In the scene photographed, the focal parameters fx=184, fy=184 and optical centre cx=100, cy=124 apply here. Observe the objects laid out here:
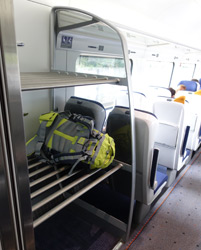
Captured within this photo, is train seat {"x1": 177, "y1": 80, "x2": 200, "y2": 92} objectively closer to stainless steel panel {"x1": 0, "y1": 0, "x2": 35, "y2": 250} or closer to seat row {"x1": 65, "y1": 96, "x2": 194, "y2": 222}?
seat row {"x1": 65, "y1": 96, "x2": 194, "y2": 222}

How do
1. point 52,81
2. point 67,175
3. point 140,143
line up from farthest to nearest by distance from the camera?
point 140,143 < point 67,175 < point 52,81

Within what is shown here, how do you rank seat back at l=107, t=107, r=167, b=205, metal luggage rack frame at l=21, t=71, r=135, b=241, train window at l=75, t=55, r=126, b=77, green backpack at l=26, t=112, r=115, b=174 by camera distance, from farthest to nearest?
train window at l=75, t=55, r=126, b=77 < seat back at l=107, t=107, r=167, b=205 < green backpack at l=26, t=112, r=115, b=174 < metal luggage rack frame at l=21, t=71, r=135, b=241

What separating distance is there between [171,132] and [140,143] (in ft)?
3.25

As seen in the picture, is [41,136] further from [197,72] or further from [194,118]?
[197,72]

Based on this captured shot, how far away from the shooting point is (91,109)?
1.76 meters

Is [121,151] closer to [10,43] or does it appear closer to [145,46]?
[10,43]

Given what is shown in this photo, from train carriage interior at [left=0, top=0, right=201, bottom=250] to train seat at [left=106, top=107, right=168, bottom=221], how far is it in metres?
0.01

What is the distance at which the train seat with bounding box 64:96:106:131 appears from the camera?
1747mm

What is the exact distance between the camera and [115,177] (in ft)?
6.45

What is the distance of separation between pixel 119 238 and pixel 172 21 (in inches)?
131

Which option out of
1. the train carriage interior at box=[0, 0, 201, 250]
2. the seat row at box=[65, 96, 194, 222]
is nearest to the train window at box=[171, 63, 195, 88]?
the train carriage interior at box=[0, 0, 201, 250]

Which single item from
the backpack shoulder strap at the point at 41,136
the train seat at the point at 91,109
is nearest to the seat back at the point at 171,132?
the train seat at the point at 91,109

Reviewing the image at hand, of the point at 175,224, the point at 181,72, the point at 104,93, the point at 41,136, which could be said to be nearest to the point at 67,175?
the point at 41,136

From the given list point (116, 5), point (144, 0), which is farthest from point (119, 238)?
point (144, 0)
